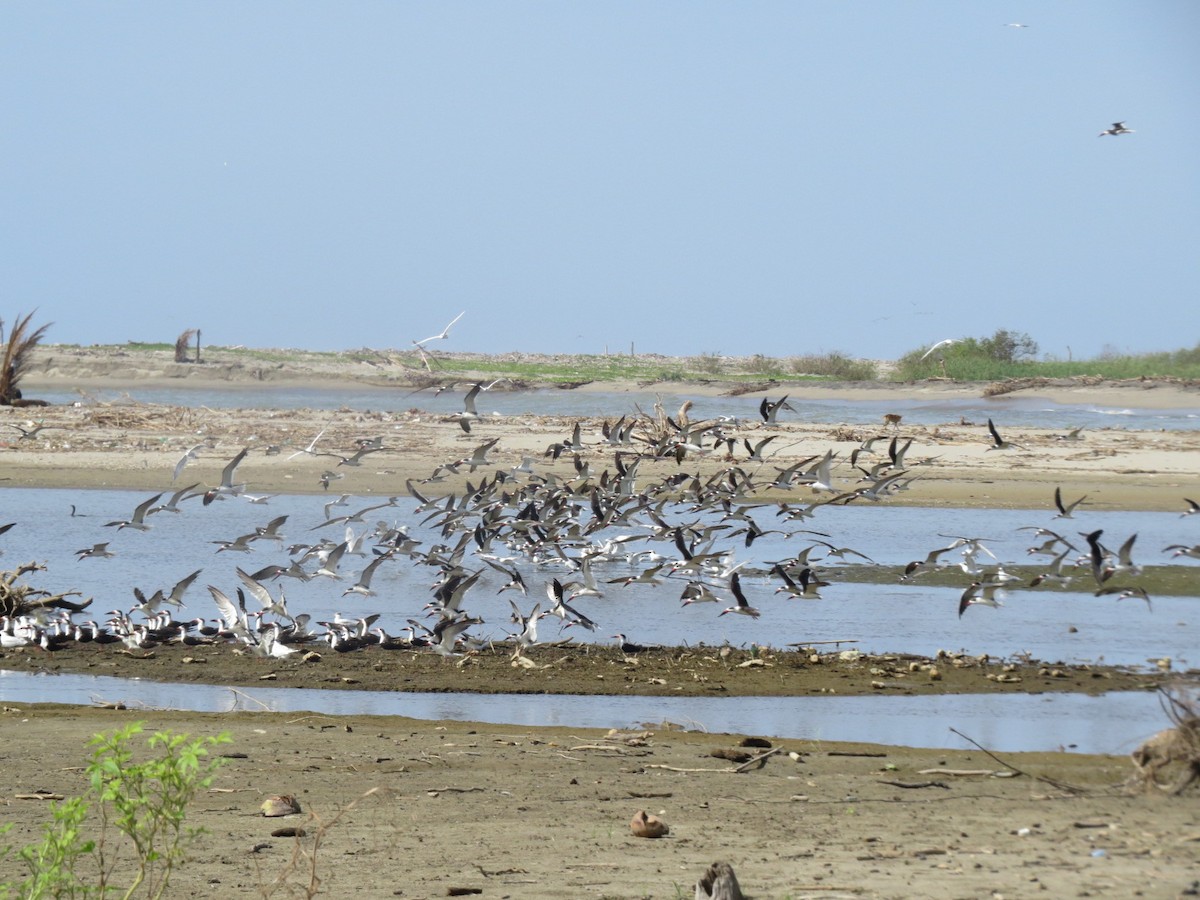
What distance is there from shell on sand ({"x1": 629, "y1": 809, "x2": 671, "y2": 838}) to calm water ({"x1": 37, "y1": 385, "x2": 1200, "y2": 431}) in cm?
2567

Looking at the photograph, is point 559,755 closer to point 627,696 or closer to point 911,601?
point 627,696

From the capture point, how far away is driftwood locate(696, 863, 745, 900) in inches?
176

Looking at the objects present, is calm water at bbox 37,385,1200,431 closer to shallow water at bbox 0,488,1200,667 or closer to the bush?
the bush

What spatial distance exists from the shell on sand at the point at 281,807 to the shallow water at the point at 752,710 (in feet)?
8.46

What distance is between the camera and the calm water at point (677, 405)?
34562 millimetres

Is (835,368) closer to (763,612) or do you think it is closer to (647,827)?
(763,612)

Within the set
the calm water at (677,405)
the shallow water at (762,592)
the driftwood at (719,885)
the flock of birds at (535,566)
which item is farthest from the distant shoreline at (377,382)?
the driftwood at (719,885)

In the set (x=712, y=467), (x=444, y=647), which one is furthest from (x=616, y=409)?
(x=444, y=647)

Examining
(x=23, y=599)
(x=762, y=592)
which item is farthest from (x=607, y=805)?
(x=762, y=592)

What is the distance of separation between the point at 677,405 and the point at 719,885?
124ft

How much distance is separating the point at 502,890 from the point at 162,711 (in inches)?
171

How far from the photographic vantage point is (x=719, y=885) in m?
4.48

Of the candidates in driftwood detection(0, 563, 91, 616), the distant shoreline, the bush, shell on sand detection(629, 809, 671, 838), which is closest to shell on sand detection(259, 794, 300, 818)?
shell on sand detection(629, 809, 671, 838)

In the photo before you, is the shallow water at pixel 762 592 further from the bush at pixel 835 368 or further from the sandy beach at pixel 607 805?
the bush at pixel 835 368
